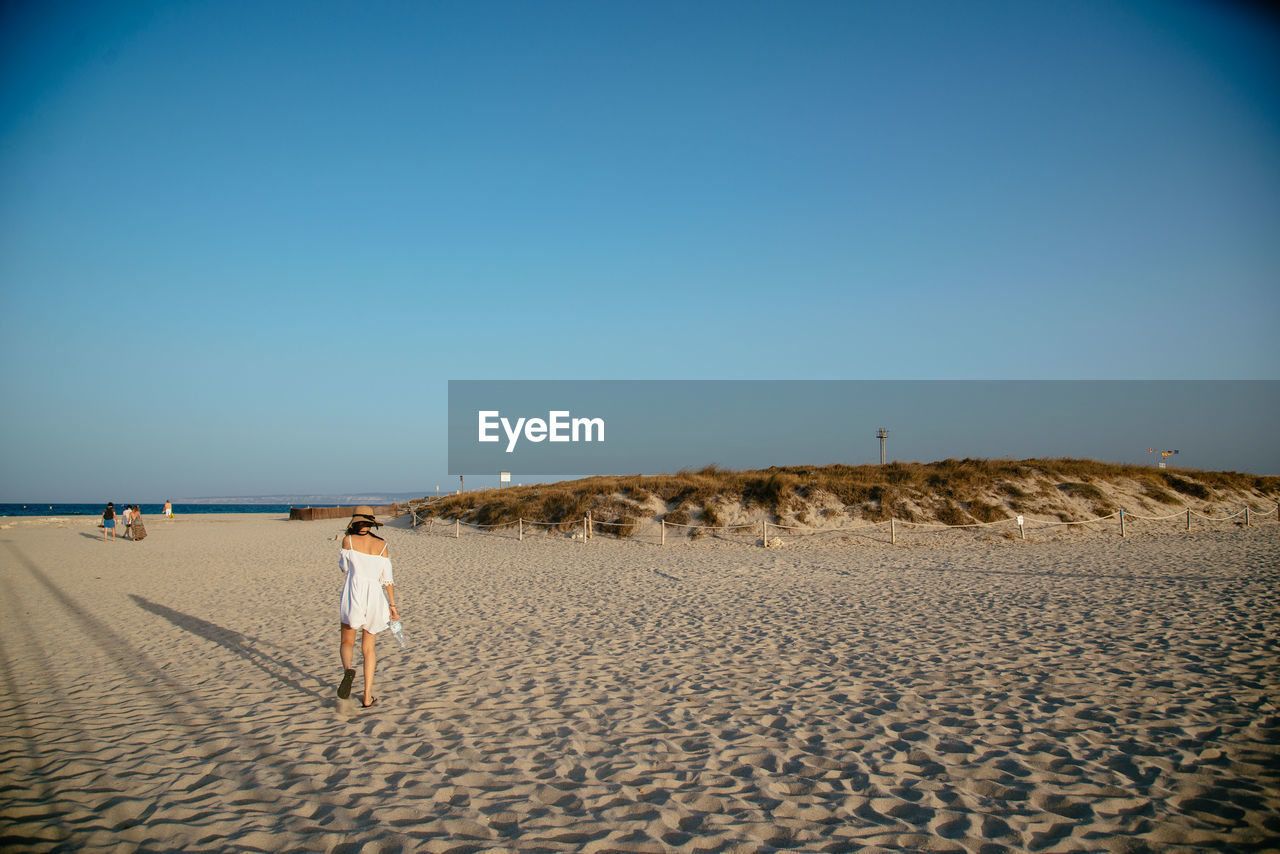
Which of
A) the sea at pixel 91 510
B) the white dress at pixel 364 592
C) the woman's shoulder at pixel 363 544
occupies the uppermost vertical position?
the woman's shoulder at pixel 363 544

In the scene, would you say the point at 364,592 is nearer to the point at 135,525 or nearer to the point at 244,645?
the point at 244,645

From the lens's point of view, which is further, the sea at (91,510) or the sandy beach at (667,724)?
the sea at (91,510)

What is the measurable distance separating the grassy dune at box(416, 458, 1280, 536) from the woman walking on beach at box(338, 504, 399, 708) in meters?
16.9

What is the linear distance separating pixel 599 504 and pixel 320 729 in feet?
66.1

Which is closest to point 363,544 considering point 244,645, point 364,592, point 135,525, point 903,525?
point 364,592

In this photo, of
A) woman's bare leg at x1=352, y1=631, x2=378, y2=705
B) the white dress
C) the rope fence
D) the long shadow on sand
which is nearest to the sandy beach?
the long shadow on sand

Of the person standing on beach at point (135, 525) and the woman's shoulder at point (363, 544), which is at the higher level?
the woman's shoulder at point (363, 544)

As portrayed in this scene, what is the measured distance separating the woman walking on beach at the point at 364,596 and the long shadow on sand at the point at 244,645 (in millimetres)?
798

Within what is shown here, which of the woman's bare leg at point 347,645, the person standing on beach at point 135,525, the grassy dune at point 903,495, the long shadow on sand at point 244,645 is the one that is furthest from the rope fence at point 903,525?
the woman's bare leg at point 347,645

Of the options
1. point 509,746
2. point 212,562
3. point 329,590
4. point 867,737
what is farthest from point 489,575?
point 867,737

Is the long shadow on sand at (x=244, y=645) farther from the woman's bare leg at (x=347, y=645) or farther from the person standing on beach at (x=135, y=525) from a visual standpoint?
the person standing on beach at (x=135, y=525)

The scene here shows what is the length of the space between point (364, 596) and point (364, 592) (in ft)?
0.11

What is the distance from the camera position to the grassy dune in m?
22.5

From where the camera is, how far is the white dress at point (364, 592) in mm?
5211
